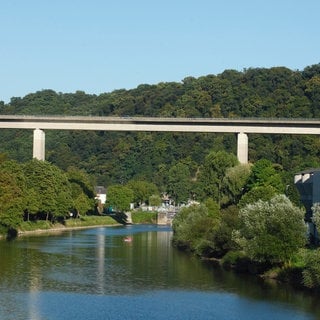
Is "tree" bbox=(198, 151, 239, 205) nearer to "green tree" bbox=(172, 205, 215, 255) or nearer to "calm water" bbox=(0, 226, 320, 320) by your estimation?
"green tree" bbox=(172, 205, 215, 255)

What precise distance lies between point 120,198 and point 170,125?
105ft

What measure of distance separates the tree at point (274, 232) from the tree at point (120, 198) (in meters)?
72.4

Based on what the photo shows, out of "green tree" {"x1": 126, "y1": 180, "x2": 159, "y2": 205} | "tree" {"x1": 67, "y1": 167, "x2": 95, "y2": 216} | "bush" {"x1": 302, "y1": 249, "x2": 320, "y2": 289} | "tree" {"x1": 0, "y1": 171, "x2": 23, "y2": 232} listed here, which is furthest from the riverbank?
"bush" {"x1": 302, "y1": 249, "x2": 320, "y2": 289}

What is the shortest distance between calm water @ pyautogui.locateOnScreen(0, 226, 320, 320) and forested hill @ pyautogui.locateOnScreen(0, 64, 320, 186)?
7277cm

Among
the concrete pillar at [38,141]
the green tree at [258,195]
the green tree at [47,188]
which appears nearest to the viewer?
the green tree at [258,195]

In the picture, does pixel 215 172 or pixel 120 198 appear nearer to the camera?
pixel 215 172

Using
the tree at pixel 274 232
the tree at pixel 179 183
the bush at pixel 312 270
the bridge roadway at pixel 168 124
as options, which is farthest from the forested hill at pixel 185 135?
the bush at pixel 312 270

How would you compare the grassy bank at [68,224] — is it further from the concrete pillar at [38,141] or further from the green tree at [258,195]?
the green tree at [258,195]

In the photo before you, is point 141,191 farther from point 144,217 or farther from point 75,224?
point 75,224

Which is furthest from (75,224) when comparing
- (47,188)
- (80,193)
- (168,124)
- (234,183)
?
(234,183)

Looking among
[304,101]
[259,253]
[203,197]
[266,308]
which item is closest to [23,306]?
[266,308]

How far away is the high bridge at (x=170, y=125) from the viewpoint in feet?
269

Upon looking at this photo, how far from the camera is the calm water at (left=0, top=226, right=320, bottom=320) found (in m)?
33.5

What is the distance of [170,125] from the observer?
85.1 meters
